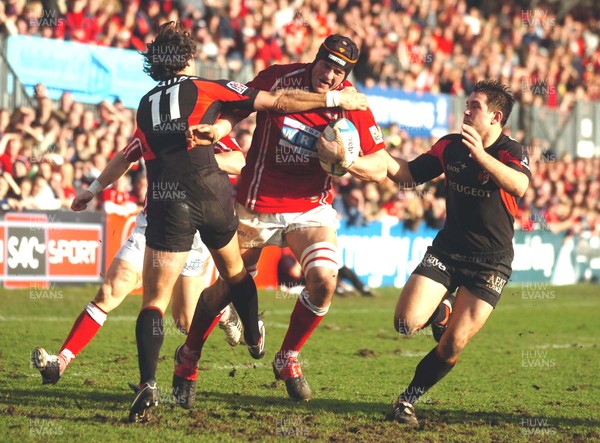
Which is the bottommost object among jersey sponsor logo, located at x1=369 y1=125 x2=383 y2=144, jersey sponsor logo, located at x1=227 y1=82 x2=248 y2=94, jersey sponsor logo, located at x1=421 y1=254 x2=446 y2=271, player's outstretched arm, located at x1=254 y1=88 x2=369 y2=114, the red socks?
the red socks

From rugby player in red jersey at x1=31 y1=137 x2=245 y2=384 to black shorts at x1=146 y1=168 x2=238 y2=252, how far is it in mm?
1068

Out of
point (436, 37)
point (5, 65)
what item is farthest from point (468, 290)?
point (436, 37)

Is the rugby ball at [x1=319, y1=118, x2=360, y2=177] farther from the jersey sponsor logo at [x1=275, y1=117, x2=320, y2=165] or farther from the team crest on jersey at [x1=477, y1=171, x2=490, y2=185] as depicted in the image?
the team crest on jersey at [x1=477, y1=171, x2=490, y2=185]

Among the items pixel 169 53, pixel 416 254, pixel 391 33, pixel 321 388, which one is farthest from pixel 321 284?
pixel 391 33

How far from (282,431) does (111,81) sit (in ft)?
38.7

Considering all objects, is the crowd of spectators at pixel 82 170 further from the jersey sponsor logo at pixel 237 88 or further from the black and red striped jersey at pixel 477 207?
the jersey sponsor logo at pixel 237 88

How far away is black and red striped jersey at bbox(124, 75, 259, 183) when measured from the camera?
20.6 feet

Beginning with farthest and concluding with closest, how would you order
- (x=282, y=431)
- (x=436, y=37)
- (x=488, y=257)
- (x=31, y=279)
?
1. (x=436, y=37)
2. (x=31, y=279)
3. (x=488, y=257)
4. (x=282, y=431)

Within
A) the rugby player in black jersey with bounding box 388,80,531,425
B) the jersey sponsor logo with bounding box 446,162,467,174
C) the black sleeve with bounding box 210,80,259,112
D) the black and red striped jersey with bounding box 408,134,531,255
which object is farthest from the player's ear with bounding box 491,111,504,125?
the black sleeve with bounding box 210,80,259,112

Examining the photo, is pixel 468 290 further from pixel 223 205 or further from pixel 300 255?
pixel 223 205

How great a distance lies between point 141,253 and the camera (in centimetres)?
762

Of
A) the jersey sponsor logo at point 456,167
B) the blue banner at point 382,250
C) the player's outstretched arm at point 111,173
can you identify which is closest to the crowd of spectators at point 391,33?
the blue banner at point 382,250

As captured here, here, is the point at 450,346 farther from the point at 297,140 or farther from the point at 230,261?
the point at 297,140

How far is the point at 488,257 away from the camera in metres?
7.04
